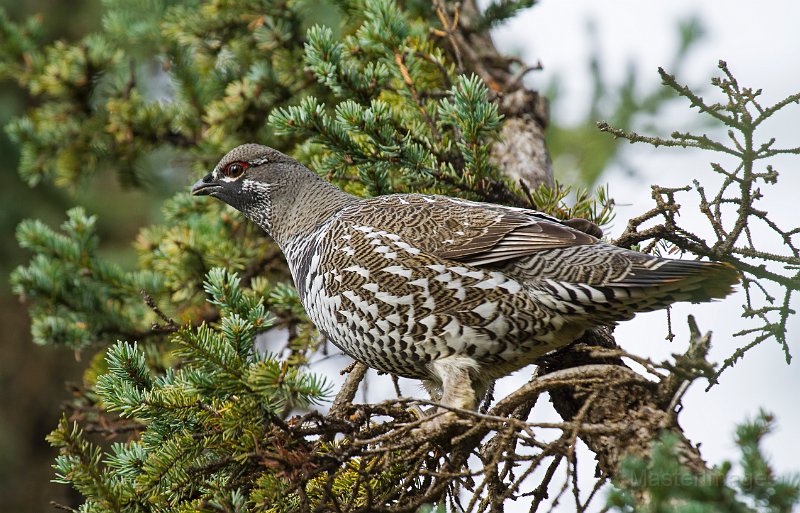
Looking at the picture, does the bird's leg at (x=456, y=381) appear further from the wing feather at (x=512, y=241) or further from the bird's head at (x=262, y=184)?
the bird's head at (x=262, y=184)

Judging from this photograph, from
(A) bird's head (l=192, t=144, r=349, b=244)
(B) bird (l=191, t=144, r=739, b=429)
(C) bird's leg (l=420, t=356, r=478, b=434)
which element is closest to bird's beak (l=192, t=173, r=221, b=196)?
(A) bird's head (l=192, t=144, r=349, b=244)

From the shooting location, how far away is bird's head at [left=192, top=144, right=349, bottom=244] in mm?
5238

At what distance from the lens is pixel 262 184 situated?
5.35m

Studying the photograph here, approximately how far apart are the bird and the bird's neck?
0.54 meters

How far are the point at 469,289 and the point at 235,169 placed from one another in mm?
2235

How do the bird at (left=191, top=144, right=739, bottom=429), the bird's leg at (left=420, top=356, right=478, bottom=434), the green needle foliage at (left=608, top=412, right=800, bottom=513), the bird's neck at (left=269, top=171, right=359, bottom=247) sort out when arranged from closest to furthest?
the green needle foliage at (left=608, top=412, right=800, bottom=513), the bird at (left=191, top=144, right=739, bottom=429), the bird's leg at (left=420, top=356, right=478, bottom=434), the bird's neck at (left=269, top=171, right=359, bottom=247)

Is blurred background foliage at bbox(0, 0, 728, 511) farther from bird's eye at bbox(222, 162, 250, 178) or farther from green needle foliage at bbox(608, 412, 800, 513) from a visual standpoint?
green needle foliage at bbox(608, 412, 800, 513)

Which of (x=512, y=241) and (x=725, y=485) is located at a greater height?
(x=512, y=241)

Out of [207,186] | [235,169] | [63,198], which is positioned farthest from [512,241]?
[63,198]

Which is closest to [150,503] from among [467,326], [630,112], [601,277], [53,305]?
[467,326]

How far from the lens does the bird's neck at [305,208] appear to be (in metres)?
4.92

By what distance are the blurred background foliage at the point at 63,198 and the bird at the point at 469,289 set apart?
Result: 330 centimetres

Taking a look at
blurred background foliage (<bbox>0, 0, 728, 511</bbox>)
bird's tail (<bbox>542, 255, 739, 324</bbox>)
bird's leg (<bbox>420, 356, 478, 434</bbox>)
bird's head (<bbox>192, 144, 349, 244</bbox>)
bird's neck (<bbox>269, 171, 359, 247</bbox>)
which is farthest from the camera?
blurred background foliage (<bbox>0, 0, 728, 511</bbox>)

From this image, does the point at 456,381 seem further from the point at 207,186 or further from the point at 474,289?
the point at 207,186
